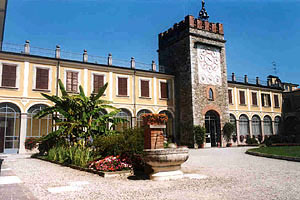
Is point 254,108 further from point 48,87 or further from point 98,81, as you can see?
point 48,87

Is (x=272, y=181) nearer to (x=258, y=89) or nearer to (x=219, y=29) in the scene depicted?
(x=219, y=29)

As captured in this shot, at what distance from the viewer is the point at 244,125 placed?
31.4 meters

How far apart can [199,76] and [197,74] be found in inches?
12.1

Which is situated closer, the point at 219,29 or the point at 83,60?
the point at 83,60

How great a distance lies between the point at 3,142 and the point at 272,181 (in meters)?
18.8

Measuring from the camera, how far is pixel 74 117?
13797 mm

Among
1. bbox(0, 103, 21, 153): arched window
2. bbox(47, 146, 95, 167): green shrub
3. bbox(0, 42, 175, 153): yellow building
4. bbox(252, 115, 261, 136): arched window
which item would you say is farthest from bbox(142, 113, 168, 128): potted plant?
bbox(252, 115, 261, 136): arched window

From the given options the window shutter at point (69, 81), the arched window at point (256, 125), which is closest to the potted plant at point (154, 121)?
the window shutter at point (69, 81)

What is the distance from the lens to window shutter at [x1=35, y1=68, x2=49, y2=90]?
20.7 m

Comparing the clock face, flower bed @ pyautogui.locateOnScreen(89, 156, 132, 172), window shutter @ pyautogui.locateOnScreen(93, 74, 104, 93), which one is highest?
the clock face

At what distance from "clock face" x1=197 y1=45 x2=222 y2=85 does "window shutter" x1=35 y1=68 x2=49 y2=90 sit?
555 inches

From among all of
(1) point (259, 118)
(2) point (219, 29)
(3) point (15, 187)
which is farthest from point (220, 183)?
(1) point (259, 118)

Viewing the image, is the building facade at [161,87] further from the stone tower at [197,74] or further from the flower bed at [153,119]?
the flower bed at [153,119]

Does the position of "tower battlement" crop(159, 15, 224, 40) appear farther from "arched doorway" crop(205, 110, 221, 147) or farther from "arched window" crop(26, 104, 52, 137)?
"arched window" crop(26, 104, 52, 137)
